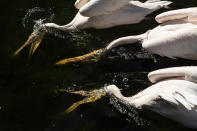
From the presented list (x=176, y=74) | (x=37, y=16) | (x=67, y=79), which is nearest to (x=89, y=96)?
(x=67, y=79)

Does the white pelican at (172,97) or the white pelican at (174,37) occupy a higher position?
the white pelican at (174,37)

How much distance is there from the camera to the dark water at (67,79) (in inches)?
169

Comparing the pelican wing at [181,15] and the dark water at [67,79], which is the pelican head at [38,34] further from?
the pelican wing at [181,15]

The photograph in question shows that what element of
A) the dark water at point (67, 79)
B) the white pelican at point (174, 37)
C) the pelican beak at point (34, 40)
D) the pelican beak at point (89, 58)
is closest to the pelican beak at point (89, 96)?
the dark water at point (67, 79)

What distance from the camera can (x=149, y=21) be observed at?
560cm

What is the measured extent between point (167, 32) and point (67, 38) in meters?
1.61

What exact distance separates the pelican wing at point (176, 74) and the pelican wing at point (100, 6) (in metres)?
1.40

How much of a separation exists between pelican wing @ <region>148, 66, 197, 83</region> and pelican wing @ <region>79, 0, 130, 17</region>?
140 cm

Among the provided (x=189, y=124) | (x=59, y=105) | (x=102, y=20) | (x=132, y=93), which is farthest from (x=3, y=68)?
(x=189, y=124)

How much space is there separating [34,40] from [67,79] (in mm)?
1018

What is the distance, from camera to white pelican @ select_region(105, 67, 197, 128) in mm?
3729

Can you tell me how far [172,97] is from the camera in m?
3.75

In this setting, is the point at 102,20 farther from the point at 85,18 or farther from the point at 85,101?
the point at 85,101

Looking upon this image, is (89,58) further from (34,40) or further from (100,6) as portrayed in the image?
(34,40)
